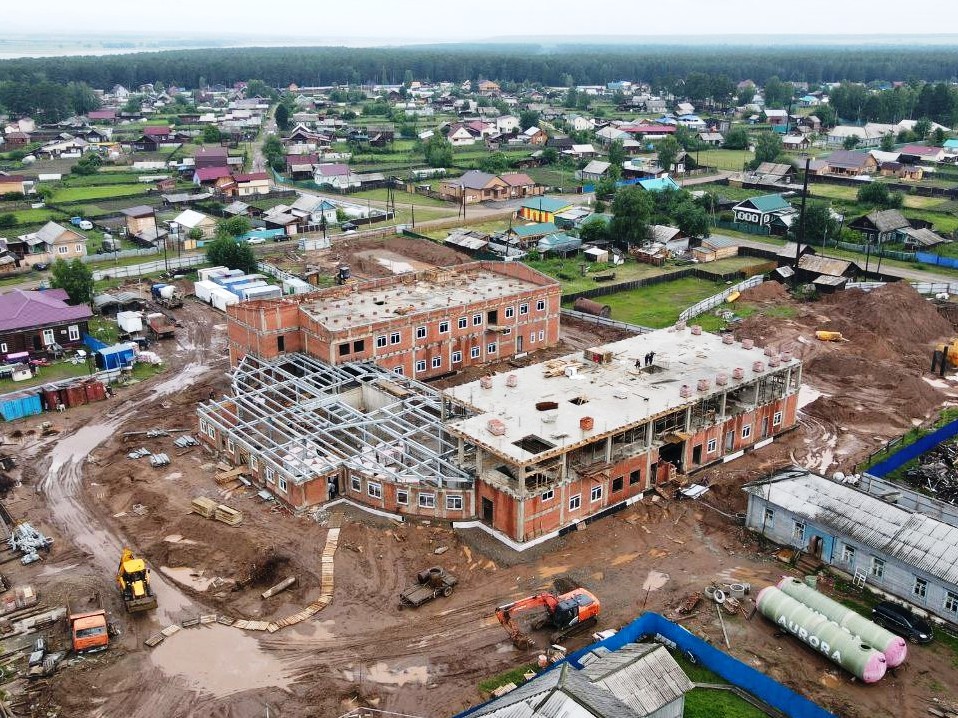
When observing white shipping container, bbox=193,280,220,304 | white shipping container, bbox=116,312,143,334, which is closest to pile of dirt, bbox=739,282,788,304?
white shipping container, bbox=193,280,220,304

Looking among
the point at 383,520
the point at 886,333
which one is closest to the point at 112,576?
the point at 383,520

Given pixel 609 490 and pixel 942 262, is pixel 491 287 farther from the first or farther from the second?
pixel 942 262

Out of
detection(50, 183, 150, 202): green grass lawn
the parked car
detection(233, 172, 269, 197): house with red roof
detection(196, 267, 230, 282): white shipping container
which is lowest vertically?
the parked car

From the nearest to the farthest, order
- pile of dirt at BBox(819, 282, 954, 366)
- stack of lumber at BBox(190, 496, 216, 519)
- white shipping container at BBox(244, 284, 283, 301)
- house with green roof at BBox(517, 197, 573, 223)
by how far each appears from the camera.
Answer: stack of lumber at BBox(190, 496, 216, 519)
pile of dirt at BBox(819, 282, 954, 366)
white shipping container at BBox(244, 284, 283, 301)
house with green roof at BBox(517, 197, 573, 223)

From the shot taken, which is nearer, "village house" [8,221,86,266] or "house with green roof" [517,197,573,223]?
"village house" [8,221,86,266]

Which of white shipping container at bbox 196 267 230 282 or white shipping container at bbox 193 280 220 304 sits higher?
white shipping container at bbox 196 267 230 282

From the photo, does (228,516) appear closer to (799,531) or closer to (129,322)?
(799,531)

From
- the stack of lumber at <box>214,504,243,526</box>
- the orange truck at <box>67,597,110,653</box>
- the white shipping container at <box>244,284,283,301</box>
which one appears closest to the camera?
the orange truck at <box>67,597,110,653</box>

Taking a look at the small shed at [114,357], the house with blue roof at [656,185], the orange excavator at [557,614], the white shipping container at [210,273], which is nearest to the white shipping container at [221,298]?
the white shipping container at [210,273]

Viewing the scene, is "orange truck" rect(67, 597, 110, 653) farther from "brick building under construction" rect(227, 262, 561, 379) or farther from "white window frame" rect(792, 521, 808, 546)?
"white window frame" rect(792, 521, 808, 546)

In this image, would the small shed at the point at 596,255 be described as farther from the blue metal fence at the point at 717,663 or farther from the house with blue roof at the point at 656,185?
the blue metal fence at the point at 717,663
